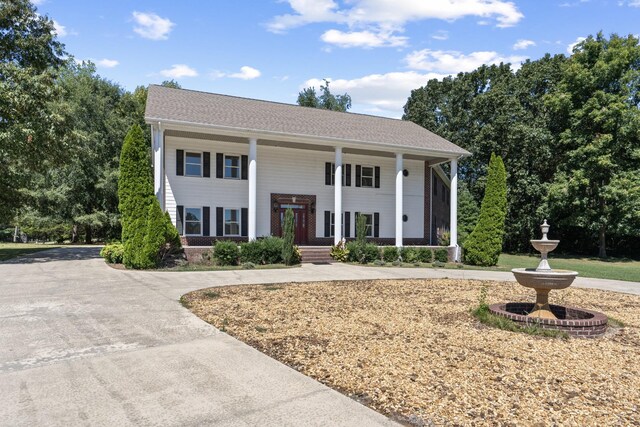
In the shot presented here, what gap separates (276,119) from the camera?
21.6m

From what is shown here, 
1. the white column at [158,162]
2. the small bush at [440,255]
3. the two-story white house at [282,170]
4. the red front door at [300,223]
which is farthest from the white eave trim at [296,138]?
the small bush at [440,255]

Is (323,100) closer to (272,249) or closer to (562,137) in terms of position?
(562,137)

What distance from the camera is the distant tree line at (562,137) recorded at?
93.9 ft

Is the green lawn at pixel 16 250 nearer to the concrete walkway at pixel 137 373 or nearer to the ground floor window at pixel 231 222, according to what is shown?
the ground floor window at pixel 231 222

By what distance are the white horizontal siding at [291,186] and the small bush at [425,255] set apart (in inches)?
153

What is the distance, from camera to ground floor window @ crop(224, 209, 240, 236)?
2078cm

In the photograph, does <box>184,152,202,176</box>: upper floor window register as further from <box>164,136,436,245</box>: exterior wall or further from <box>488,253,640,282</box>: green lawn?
<box>488,253,640,282</box>: green lawn

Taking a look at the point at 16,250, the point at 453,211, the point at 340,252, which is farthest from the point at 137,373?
the point at 16,250

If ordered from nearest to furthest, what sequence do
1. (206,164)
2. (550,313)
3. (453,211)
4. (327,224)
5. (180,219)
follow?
(550,313)
(180,219)
(206,164)
(453,211)
(327,224)

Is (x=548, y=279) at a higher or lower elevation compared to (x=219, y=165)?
lower

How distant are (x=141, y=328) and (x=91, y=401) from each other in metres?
2.83

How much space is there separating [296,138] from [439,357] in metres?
15.5

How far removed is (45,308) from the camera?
8.06 meters

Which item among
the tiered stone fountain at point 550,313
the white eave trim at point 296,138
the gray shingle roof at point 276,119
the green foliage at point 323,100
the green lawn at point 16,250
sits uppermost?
the green foliage at point 323,100
